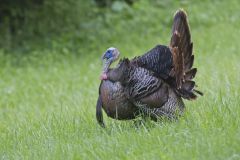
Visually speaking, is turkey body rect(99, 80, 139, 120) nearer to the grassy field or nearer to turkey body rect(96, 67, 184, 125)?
turkey body rect(96, 67, 184, 125)

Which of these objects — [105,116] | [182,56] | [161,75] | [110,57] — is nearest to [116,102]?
[161,75]

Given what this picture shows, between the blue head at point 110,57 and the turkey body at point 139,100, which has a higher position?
the blue head at point 110,57

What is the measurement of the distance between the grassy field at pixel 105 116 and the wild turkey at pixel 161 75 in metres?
0.22

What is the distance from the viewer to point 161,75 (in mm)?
6445

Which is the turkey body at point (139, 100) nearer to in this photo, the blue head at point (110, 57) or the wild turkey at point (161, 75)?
the wild turkey at point (161, 75)

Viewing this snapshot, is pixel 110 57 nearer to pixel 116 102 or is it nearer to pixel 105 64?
pixel 105 64

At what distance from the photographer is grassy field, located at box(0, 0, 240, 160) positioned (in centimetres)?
542

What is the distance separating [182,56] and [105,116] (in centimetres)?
146

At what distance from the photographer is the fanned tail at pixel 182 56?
6441 mm

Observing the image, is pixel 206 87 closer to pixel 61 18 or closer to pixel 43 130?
pixel 43 130

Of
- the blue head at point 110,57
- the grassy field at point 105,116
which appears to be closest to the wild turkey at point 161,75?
the blue head at point 110,57

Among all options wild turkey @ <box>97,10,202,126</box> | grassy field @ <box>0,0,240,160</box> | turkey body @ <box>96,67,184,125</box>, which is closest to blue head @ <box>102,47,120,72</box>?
wild turkey @ <box>97,10,202,126</box>

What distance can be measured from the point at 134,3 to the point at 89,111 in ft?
30.6

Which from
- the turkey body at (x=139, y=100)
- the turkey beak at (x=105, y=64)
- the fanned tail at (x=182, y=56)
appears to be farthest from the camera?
the turkey beak at (x=105, y=64)
